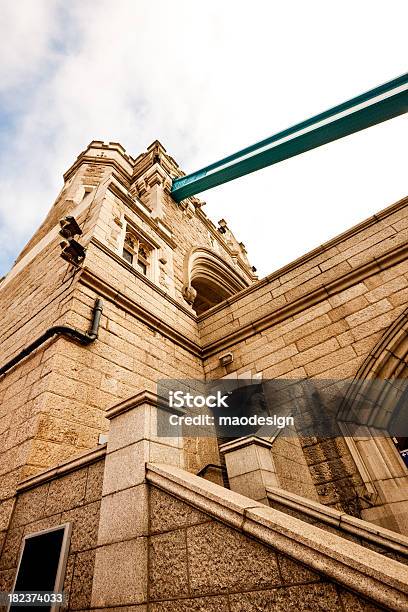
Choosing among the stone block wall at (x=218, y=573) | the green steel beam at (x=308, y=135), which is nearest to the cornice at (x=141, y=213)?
the green steel beam at (x=308, y=135)

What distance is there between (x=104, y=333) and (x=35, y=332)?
1.29 metres

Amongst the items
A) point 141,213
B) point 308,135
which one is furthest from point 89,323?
point 308,135

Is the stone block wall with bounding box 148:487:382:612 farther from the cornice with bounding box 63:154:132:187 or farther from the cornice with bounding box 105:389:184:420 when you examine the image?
the cornice with bounding box 63:154:132:187

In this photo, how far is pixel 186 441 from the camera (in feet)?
16.5

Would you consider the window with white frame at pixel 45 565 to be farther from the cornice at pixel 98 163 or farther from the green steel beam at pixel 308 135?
the cornice at pixel 98 163

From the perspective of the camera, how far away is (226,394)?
622 centimetres

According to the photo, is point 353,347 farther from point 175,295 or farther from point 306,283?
point 175,295

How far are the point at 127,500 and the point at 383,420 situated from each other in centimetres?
361

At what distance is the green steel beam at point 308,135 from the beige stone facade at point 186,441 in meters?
5.47

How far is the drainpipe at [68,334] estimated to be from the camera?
13.7 feet

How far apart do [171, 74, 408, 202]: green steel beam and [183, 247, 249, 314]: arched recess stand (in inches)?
139

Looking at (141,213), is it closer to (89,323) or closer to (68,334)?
(89,323)

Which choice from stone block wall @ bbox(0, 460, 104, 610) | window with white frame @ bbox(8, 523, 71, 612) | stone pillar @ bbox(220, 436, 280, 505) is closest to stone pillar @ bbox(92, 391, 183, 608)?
stone block wall @ bbox(0, 460, 104, 610)

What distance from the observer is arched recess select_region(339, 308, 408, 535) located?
3.51 m
